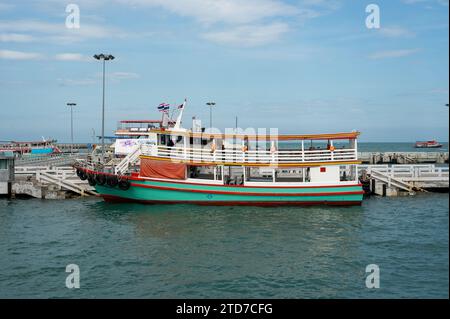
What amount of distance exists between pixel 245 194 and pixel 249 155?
244 centimetres

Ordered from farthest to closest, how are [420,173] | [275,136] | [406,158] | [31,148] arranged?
[31,148], [406,158], [420,173], [275,136]

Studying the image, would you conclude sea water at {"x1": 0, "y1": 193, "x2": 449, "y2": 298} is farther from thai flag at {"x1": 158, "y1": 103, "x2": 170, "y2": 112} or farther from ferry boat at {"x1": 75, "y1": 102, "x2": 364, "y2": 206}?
thai flag at {"x1": 158, "y1": 103, "x2": 170, "y2": 112}

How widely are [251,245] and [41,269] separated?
7.72m

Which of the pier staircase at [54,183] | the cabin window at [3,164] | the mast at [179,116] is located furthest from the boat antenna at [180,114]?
the cabin window at [3,164]

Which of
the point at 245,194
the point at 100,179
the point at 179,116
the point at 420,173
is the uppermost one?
the point at 179,116

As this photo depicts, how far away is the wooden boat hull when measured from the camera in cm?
2550

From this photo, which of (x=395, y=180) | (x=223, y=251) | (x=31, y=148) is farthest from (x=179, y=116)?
(x=31, y=148)

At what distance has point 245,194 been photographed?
1011 inches

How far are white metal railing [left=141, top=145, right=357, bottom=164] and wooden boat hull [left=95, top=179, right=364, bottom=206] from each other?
66.5 inches

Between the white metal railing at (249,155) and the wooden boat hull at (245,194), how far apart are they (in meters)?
1.69

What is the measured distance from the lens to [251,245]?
16.9 m

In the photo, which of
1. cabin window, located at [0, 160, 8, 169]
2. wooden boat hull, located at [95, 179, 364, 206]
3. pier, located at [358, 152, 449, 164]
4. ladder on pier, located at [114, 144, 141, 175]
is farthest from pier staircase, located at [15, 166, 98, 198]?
pier, located at [358, 152, 449, 164]

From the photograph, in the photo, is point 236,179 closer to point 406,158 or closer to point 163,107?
point 163,107
